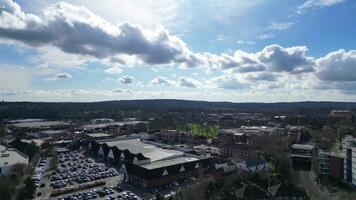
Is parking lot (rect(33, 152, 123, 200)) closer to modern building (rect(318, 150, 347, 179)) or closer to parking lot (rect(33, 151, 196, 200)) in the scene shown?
parking lot (rect(33, 151, 196, 200))

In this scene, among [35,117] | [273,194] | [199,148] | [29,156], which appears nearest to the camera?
[273,194]

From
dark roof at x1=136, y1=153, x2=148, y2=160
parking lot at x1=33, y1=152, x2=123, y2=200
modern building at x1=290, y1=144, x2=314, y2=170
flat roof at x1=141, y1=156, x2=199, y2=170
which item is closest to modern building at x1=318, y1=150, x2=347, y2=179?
modern building at x1=290, y1=144, x2=314, y2=170

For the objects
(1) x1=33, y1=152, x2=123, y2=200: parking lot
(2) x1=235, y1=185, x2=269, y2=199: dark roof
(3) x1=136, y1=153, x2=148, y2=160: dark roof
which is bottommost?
(1) x1=33, y1=152, x2=123, y2=200: parking lot

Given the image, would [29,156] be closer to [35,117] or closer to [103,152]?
[103,152]

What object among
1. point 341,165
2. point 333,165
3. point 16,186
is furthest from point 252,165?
point 16,186

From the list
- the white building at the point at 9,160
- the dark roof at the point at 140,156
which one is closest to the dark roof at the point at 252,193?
the dark roof at the point at 140,156

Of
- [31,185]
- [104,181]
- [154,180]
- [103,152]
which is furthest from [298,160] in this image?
[31,185]

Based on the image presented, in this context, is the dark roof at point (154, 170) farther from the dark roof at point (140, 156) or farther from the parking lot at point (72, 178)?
the dark roof at point (140, 156)

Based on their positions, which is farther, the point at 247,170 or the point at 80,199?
the point at 247,170
